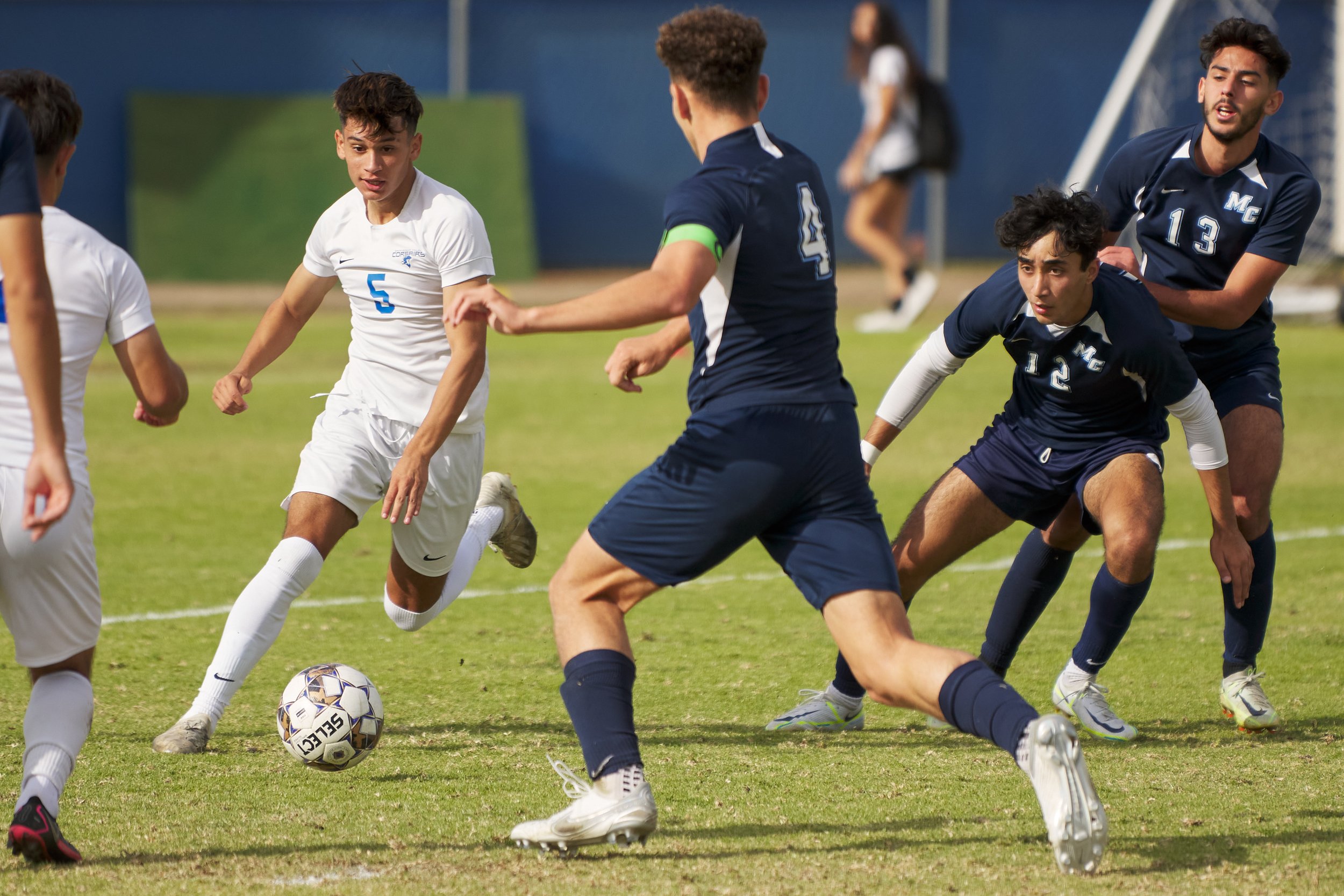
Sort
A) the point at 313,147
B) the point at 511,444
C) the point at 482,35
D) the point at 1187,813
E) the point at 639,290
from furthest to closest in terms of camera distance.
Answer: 1. the point at 482,35
2. the point at 313,147
3. the point at 511,444
4. the point at 1187,813
5. the point at 639,290

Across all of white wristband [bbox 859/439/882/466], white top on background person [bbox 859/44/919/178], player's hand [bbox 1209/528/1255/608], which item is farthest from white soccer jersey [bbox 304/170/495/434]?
white top on background person [bbox 859/44/919/178]

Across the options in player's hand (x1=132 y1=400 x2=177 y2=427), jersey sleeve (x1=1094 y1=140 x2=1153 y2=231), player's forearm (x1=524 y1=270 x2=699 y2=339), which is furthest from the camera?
jersey sleeve (x1=1094 y1=140 x2=1153 y2=231)

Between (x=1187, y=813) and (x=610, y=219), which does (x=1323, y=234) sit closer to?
(x=610, y=219)

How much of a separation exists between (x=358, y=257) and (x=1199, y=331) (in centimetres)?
295

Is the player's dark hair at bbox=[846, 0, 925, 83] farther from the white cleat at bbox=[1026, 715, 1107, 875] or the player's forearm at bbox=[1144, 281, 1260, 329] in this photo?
the white cleat at bbox=[1026, 715, 1107, 875]

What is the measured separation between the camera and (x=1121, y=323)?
482 centimetres

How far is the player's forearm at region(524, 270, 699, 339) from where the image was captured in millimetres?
3492

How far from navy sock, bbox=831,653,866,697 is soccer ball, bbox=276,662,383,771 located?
59.2 inches

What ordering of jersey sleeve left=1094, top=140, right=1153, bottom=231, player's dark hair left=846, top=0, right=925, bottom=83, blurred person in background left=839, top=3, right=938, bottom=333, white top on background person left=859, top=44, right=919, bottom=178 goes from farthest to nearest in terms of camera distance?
player's dark hair left=846, top=0, right=925, bottom=83
white top on background person left=859, top=44, right=919, bottom=178
blurred person in background left=839, top=3, right=938, bottom=333
jersey sleeve left=1094, top=140, right=1153, bottom=231

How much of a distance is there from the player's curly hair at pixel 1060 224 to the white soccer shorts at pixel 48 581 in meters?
2.67

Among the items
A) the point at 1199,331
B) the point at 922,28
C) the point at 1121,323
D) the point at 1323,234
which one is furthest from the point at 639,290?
Answer: the point at 922,28

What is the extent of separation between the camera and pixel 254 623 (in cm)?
487

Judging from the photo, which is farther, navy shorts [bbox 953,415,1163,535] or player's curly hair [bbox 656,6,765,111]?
navy shorts [bbox 953,415,1163,535]

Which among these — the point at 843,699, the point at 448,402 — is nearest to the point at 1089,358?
the point at 843,699
